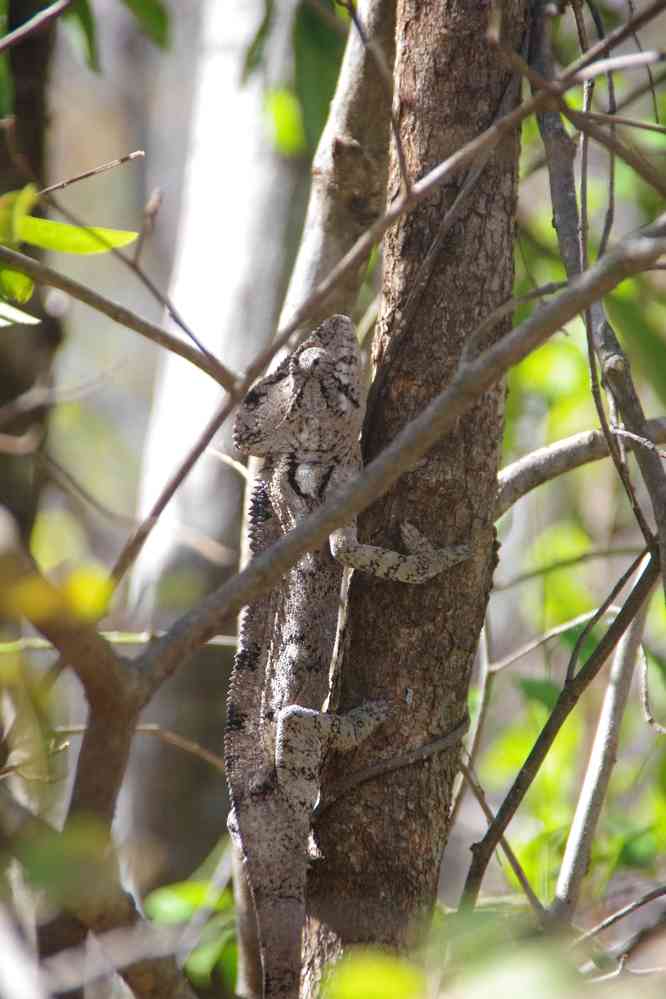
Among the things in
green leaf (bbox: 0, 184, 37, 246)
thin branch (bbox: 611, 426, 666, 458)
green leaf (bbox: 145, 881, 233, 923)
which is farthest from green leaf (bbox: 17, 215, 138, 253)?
green leaf (bbox: 145, 881, 233, 923)

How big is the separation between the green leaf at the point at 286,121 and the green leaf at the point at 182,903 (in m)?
2.66

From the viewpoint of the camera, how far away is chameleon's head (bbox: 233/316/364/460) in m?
2.48

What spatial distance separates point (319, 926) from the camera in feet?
6.26

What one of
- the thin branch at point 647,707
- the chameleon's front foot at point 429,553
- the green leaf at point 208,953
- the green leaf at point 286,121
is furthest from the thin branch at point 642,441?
the green leaf at point 286,121

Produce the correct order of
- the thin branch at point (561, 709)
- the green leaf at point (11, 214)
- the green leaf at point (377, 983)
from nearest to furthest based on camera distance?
the green leaf at point (377, 983)
the green leaf at point (11, 214)
the thin branch at point (561, 709)

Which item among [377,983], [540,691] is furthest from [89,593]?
[540,691]

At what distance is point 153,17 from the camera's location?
9.24ft

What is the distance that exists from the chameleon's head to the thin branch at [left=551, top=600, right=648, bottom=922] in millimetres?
764

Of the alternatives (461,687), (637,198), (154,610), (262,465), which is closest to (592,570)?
(637,198)

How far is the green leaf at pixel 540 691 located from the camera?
2.81 meters

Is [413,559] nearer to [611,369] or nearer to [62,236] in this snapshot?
[611,369]

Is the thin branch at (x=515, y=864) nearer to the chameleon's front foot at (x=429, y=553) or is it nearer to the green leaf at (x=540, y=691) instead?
the chameleon's front foot at (x=429, y=553)

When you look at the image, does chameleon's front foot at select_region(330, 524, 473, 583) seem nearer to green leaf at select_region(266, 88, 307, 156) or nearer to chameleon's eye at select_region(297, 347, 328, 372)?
chameleon's eye at select_region(297, 347, 328, 372)

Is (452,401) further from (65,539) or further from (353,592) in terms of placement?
(65,539)
